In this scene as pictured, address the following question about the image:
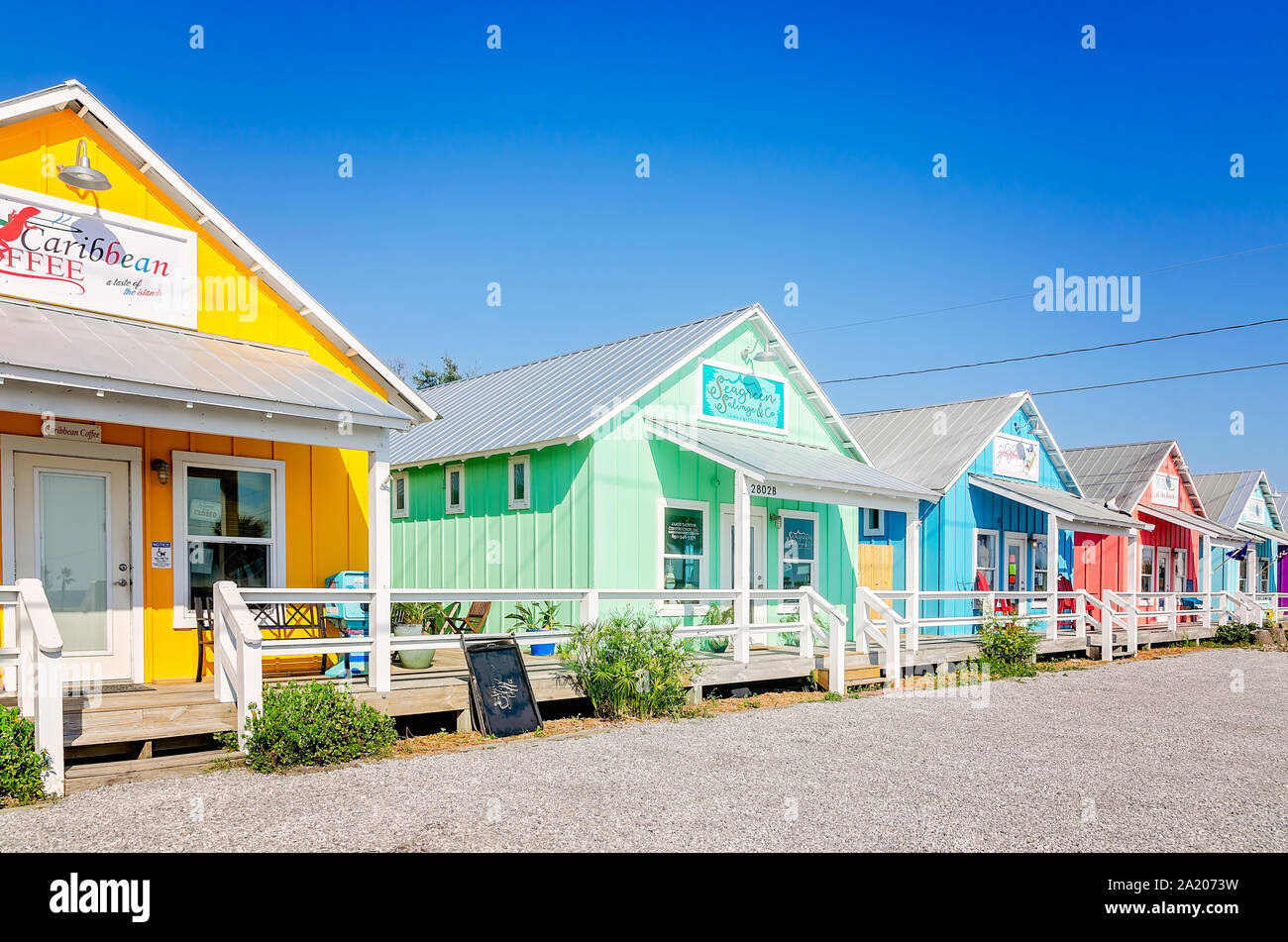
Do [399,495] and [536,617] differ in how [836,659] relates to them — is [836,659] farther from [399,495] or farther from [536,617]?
[399,495]

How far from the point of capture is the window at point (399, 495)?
58.0 feet

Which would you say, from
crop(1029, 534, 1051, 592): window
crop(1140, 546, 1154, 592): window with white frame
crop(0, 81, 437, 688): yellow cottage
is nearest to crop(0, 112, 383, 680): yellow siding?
crop(0, 81, 437, 688): yellow cottage

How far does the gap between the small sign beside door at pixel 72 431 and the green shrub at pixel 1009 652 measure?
13.1m

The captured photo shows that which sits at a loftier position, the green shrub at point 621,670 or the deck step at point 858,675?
the green shrub at point 621,670

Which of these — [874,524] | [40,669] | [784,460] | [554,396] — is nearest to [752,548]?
[784,460]

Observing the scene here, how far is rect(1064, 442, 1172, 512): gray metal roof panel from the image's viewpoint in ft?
90.1

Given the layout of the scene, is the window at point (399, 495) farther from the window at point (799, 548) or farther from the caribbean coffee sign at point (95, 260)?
the caribbean coffee sign at point (95, 260)

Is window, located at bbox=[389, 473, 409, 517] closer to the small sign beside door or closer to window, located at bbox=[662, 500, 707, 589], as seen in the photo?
window, located at bbox=[662, 500, 707, 589]

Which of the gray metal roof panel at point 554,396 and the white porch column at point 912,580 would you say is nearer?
the gray metal roof panel at point 554,396

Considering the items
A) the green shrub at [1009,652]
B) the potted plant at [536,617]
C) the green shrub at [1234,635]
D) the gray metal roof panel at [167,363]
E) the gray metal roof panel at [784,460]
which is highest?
the gray metal roof panel at [167,363]

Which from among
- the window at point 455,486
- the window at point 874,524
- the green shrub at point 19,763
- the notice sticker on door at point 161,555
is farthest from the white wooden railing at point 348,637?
the window at point 874,524

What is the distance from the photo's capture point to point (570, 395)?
16078 millimetres
